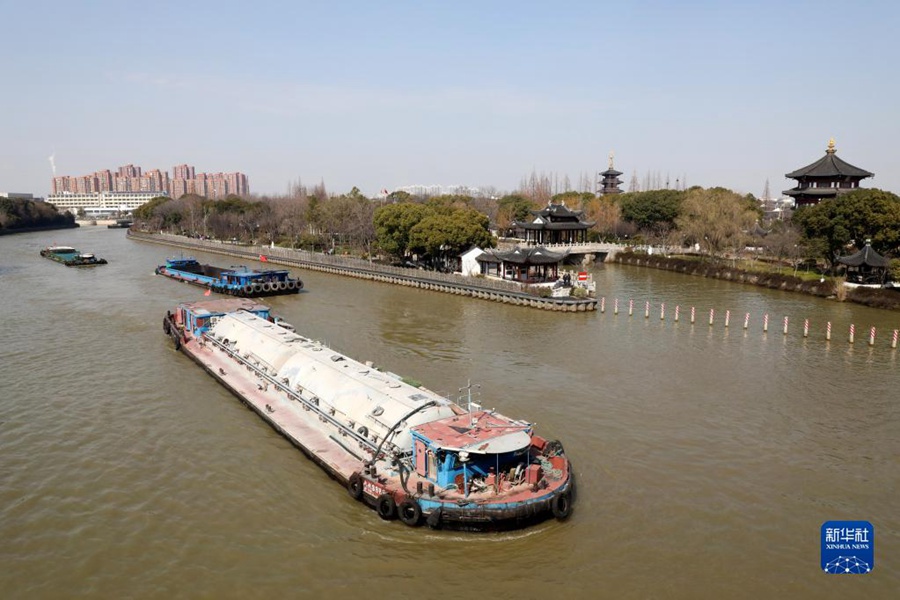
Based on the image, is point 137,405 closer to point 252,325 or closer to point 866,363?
point 252,325

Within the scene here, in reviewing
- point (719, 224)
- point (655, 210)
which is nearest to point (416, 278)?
point (719, 224)

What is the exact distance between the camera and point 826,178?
69938mm

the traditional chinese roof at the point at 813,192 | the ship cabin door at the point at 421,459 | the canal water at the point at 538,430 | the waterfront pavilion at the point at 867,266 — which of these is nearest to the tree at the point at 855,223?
the waterfront pavilion at the point at 867,266

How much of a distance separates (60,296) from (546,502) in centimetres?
4924

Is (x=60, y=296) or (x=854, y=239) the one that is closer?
(x=60, y=296)

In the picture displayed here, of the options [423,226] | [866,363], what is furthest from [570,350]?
[423,226]

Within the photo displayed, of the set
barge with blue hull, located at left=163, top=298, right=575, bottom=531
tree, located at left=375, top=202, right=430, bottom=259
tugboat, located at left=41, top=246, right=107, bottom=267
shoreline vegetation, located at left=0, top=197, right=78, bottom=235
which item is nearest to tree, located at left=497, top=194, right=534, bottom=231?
tree, located at left=375, top=202, right=430, bottom=259

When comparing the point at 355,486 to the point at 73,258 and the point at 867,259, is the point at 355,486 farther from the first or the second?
the point at 73,258

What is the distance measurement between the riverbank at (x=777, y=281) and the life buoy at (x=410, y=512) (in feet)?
145

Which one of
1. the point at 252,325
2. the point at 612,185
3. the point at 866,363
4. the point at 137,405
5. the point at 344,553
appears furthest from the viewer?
the point at 612,185

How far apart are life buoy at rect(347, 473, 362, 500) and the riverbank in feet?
146

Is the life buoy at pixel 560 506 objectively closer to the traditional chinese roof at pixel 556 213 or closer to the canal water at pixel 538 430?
the canal water at pixel 538 430

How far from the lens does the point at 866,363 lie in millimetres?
30484

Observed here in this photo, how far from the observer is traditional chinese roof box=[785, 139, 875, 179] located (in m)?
68.4
